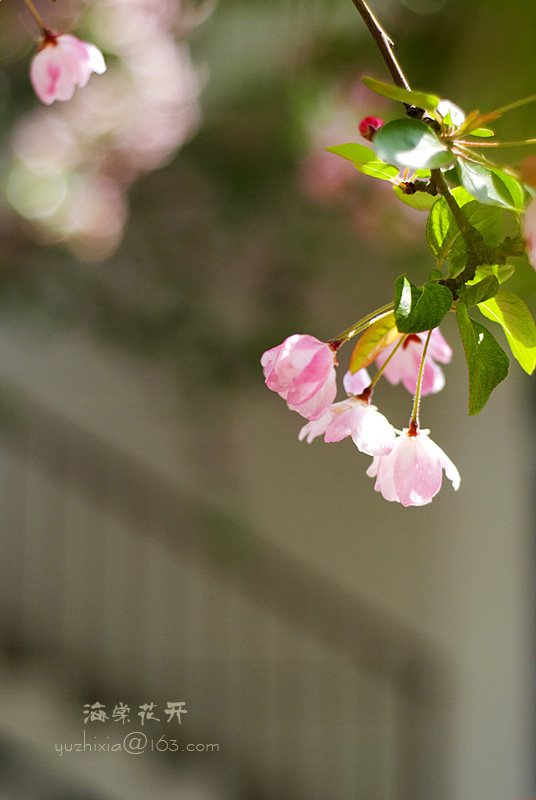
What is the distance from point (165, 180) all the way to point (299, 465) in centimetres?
147

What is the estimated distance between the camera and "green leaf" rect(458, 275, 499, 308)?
0.31m

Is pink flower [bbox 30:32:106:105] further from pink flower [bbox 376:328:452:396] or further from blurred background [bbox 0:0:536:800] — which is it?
blurred background [bbox 0:0:536:800]

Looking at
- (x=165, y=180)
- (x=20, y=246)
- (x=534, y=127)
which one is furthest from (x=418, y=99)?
(x=165, y=180)

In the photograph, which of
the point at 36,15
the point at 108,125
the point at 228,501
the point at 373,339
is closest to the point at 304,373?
the point at 373,339

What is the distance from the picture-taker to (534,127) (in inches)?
27.8

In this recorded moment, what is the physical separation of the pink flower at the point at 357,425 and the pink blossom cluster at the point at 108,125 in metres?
1.19

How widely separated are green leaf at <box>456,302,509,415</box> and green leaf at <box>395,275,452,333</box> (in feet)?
0.06

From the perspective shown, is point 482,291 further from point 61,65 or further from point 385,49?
point 61,65

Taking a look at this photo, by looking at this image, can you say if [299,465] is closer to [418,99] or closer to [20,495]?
[20,495]

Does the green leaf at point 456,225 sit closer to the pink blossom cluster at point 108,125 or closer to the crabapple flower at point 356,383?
the crabapple flower at point 356,383

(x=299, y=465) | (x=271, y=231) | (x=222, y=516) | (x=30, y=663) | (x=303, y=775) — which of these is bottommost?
(x=303, y=775)

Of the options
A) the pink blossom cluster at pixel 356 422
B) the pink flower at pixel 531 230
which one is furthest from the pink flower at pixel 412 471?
the pink flower at pixel 531 230

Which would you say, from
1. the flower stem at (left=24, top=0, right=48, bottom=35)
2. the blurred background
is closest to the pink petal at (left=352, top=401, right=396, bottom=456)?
the flower stem at (left=24, top=0, right=48, bottom=35)

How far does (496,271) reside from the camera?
1.08 ft
